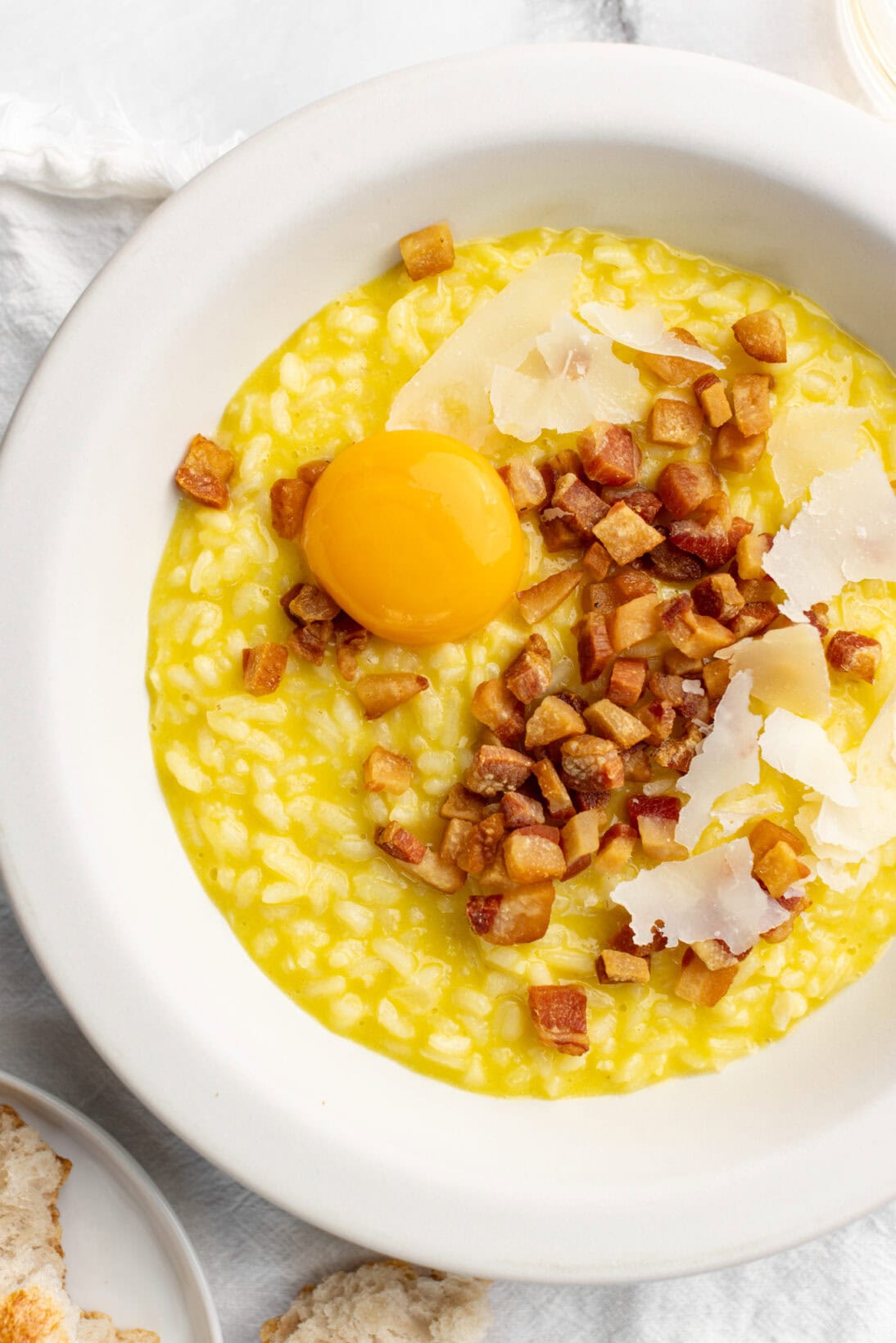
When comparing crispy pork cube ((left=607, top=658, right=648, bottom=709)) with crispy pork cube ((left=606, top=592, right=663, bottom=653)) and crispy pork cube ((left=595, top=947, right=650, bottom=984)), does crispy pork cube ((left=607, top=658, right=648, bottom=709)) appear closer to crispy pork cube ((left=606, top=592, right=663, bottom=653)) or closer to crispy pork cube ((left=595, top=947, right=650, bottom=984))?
crispy pork cube ((left=606, top=592, right=663, bottom=653))

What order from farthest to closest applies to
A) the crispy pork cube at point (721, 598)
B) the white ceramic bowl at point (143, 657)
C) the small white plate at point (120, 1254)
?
the small white plate at point (120, 1254) < the crispy pork cube at point (721, 598) < the white ceramic bowl at point (143, 657)

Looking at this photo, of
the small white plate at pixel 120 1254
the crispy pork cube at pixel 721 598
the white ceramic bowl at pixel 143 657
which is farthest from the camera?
the small white plate at pixel 120 1254

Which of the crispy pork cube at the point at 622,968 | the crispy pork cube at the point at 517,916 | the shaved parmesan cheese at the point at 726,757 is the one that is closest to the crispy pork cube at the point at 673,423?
the shaved parmesan cheese at the point at 726,757

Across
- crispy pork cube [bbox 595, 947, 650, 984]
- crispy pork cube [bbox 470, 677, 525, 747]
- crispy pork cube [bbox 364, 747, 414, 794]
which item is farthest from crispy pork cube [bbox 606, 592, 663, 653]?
crispy pork cube [bbox 595, 947, 650, 984]

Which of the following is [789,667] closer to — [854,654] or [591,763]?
[854,654]

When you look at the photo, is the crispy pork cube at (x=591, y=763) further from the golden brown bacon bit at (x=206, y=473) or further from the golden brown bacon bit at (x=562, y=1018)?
the golden brown bacon bit at (x=206, y=473)

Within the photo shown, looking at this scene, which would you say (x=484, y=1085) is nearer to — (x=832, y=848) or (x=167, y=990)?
(x=167, y=990)
